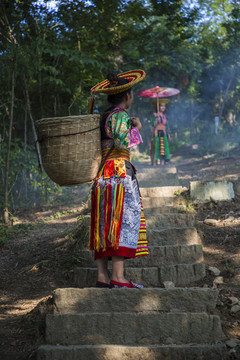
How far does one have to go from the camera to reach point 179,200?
6.20 metres

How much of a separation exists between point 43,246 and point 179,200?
2.27 metres

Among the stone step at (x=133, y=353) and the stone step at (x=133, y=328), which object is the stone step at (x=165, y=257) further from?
the stone step at (x=133, y=353)

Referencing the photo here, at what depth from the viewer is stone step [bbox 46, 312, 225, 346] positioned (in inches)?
108

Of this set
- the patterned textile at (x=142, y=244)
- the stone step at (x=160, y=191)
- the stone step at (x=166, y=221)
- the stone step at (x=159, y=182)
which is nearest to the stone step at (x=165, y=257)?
the stone step at (x=166, y=221)

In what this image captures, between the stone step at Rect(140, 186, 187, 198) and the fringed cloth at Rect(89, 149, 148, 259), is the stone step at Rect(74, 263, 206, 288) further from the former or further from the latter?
the stone step at Rect(140, 186, 187, 198)

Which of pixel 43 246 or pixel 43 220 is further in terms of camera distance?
pixel 43 220

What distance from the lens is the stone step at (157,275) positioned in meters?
3.85

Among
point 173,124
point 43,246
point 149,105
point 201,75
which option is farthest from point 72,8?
point 173,124

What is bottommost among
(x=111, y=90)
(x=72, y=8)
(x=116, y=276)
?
(x=116, y=276)

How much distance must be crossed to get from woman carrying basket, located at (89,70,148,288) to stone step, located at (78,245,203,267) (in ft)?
3.06

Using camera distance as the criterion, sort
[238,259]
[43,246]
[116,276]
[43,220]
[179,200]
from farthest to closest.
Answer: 1. [43,220]
2. [179,200]
3. [43,246]
4. [238,259]
5. [116,276]

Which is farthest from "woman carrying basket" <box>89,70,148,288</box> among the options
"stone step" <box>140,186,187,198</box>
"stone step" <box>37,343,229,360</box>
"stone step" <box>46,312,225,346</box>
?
"stone step" <box>140,186,187,198</box>

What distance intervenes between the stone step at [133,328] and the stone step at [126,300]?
155 millimetres

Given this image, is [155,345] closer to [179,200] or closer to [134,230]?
[134,230]
